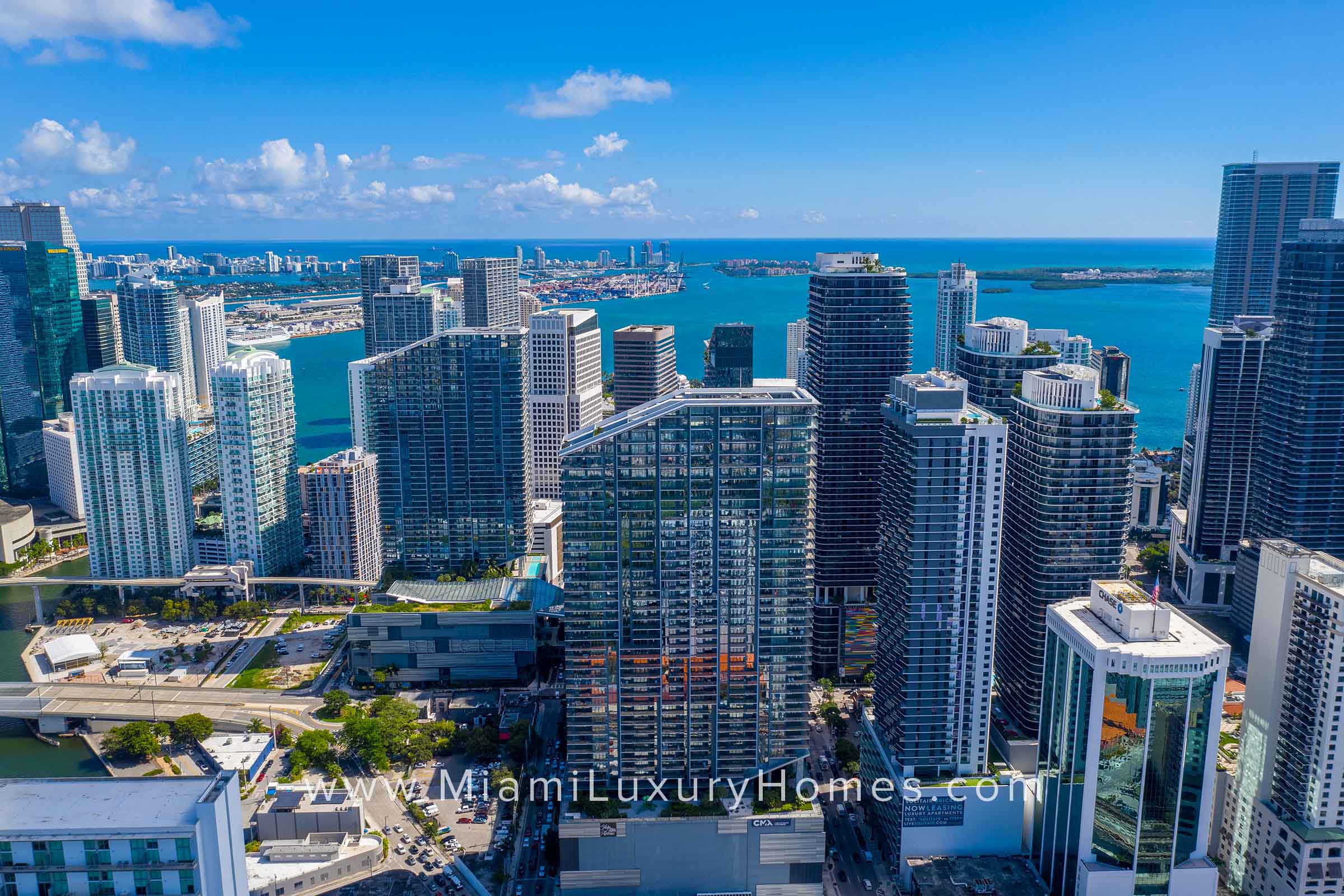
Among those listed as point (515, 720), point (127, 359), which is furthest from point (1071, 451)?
point (127, 359)

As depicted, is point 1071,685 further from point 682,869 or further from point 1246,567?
point 1246,567

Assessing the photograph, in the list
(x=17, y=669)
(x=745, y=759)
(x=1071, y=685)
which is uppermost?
(x=1071, y=685)

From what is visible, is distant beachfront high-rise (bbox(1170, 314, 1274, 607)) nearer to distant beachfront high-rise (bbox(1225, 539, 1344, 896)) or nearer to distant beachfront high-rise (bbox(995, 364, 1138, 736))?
distant beachfront high-rise (bbox(995, 364, 1138, 736))

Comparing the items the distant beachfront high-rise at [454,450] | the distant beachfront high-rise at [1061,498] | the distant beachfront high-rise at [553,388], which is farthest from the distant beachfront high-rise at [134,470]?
the distant beachfront high-rise at [1061,498]

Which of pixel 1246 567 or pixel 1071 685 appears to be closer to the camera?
pixel 1071 685

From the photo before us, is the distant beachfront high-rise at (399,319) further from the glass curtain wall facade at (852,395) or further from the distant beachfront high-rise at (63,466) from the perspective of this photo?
the glass curtain wall facade at (852,395)

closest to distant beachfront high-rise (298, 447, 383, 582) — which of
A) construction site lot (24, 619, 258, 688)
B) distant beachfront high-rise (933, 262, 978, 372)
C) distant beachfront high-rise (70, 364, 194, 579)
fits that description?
construction site lot (24, 619, 258, 688)
